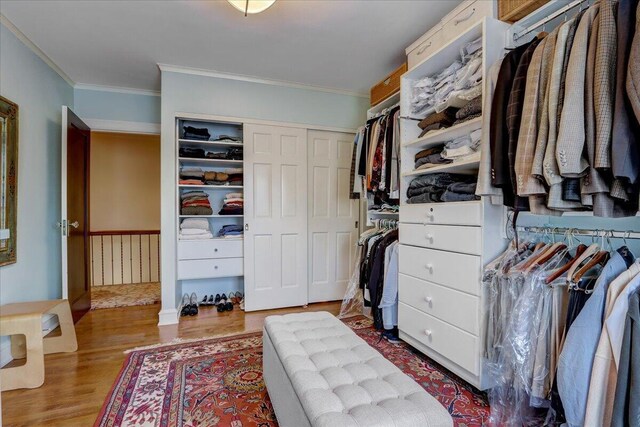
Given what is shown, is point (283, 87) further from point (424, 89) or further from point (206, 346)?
point (206, 346)

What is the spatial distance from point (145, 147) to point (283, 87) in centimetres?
281

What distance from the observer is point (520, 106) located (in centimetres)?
140

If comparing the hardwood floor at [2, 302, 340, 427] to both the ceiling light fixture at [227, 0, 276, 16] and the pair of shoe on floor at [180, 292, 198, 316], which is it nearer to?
the pair of shoe on floor at [180, 292, 198, 316]

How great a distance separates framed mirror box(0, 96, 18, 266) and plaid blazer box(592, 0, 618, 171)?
127 inches

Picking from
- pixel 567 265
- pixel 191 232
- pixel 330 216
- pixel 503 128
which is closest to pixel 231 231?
pixel 191 232

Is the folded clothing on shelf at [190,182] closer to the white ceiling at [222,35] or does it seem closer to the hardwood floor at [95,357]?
the white ceiling at [222,35]

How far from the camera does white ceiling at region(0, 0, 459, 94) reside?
2057 millimetres

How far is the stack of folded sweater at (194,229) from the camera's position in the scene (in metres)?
3.07

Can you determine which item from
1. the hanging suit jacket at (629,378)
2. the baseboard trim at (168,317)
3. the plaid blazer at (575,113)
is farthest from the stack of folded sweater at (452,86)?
the baseboard trim at (168,317)

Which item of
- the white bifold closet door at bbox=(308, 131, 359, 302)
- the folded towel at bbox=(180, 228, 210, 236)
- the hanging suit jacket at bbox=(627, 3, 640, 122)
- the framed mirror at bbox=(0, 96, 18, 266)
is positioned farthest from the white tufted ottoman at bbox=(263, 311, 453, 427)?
the framed mirror at bbox=(0, 96, 18, 266)

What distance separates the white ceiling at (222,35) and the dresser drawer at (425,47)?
0.15 metres

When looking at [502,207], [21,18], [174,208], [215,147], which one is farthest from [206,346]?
[21,18]

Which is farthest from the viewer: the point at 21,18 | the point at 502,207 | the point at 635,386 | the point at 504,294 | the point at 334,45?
the point at 334,45

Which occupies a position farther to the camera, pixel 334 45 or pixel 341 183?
pixel 341 183
